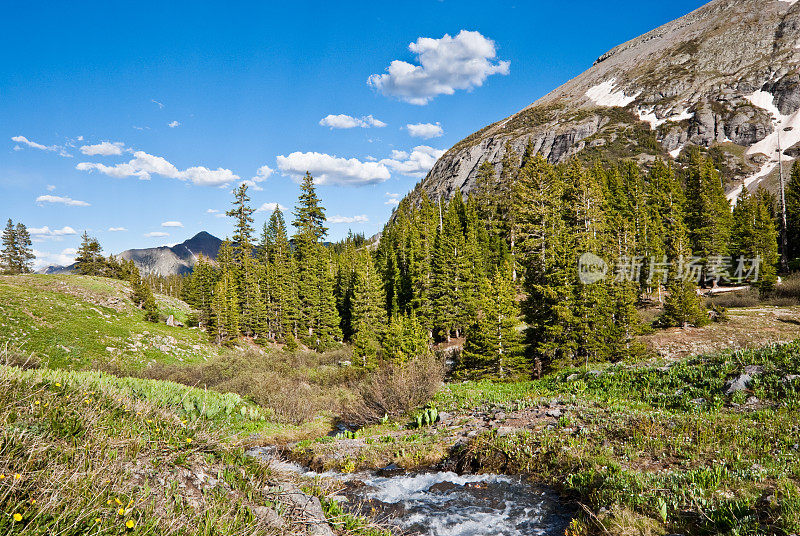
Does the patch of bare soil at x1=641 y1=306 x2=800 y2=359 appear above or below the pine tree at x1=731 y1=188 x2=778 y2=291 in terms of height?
below

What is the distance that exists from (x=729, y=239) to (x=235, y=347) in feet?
193

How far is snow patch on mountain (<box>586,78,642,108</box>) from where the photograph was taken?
164m

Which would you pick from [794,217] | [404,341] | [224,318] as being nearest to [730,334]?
[404,341]

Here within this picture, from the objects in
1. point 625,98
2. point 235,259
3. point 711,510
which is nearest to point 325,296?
point 235,259

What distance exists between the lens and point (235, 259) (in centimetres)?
5831

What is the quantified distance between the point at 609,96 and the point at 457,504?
211m

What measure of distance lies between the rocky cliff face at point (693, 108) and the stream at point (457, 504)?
12566 cm

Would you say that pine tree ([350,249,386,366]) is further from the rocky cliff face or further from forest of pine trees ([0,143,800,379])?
the rocky cliff face

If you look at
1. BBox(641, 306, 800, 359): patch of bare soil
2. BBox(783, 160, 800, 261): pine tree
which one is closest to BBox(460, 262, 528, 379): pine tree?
BBox(641, 306, 800, 359): patch of bare soil

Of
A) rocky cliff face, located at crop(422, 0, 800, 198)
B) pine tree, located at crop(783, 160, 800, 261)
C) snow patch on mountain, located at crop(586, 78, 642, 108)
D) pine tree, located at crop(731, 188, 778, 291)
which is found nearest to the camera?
pine tree, located at crop(731, 188, 778, 291)

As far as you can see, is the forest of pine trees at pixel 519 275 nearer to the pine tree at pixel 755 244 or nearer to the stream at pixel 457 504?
the pine tree at pixel 755 244

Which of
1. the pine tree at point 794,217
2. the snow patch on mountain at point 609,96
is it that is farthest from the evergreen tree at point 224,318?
the snow patch on mountain at point 609,96

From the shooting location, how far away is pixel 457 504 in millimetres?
7215

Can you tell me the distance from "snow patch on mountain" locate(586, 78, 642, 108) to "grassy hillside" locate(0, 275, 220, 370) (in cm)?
18474
